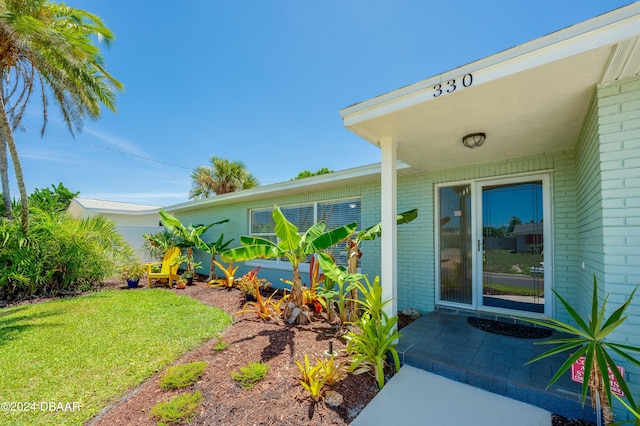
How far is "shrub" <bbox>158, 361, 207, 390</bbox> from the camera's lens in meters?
3.15

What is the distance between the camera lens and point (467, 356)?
138 inches

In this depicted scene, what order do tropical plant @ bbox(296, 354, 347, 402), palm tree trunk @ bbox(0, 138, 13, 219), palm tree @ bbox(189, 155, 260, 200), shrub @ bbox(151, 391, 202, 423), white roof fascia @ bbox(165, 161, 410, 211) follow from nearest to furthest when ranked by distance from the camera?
1. shrub @ bbox(151, 391, 202, 423)
2. tropical plant @ bbox(296, 354, 347, 402)
3. white roof fascia @ bbox(165, 161, 410, 211)
4. palm tree trunk @ bbox(0, 138, 13, 219)
5. palm tree @ bbox(189, 155, 260, 200)

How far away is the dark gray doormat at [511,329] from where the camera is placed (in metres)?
4.18

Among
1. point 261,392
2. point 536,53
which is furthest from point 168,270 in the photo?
point 536,53

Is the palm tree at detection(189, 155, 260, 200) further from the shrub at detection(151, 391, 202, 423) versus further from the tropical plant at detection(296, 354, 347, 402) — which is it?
the tropical plant at detection(296, 354, 347, 402)

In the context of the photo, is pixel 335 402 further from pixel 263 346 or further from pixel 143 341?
pixel 143 341

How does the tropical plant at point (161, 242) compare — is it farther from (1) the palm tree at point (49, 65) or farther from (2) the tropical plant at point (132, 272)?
(1) the palm tree at point (49, 65)

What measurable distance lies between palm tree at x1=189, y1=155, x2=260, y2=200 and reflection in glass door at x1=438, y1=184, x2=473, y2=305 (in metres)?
18.5

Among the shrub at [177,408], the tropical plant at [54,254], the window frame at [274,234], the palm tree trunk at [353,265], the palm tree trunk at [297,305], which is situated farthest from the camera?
the window frame at [274,234]

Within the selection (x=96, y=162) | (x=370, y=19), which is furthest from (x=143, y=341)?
(x=96, y=162)

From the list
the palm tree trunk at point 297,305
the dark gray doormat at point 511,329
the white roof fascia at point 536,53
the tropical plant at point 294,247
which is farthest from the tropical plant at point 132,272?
the dark gray doormat at point 511,329

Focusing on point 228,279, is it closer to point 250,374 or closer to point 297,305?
point 297,305

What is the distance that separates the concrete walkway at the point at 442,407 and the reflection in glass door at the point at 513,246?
257 cm

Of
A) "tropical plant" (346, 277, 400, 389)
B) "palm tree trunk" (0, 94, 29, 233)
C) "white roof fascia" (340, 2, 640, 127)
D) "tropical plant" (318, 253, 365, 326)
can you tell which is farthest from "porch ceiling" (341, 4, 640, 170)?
"palm tree trunk" (0, 94, 29, 233)
